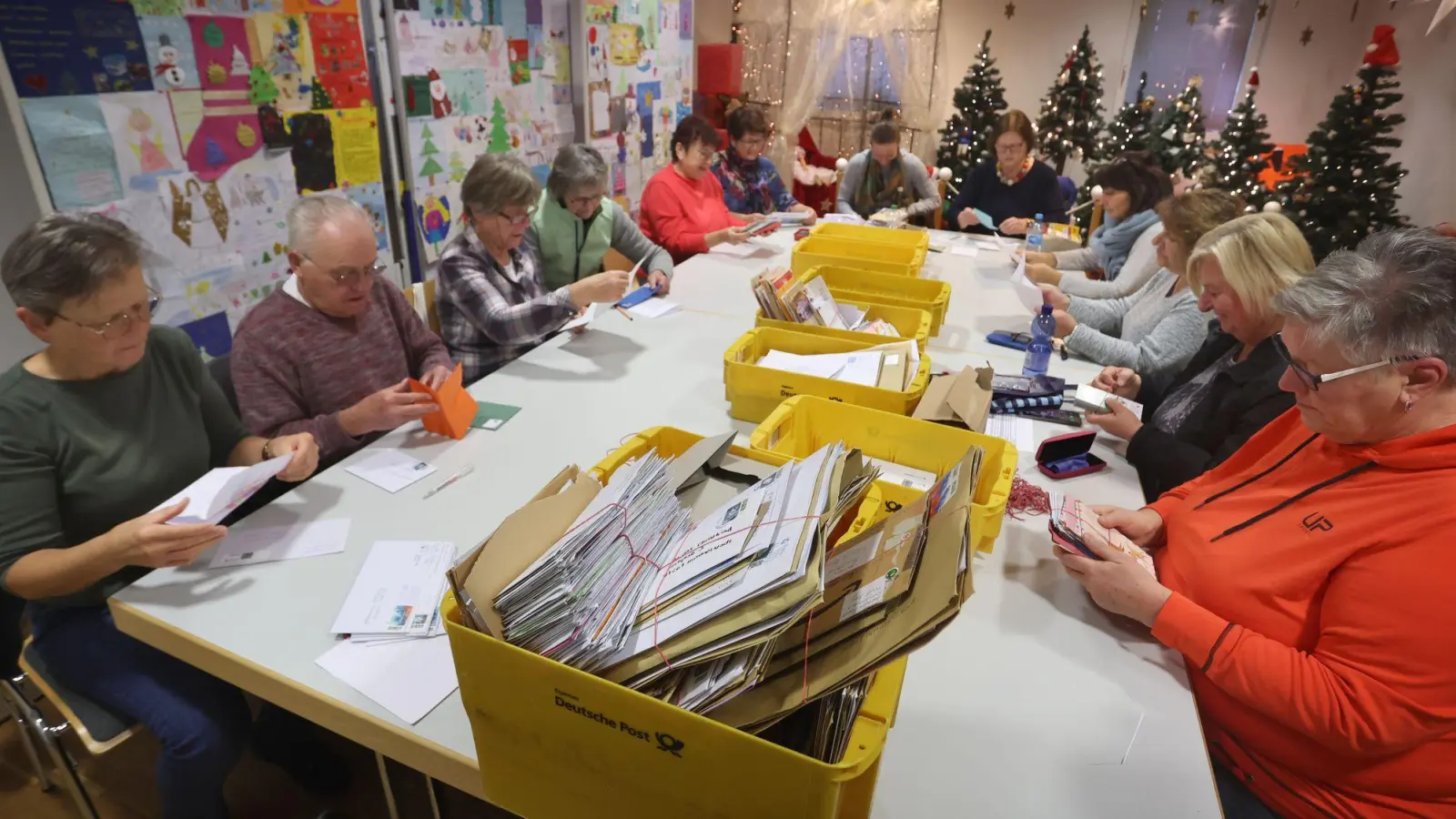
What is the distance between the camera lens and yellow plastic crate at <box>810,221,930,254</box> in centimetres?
332

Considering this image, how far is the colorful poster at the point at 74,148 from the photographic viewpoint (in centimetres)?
224

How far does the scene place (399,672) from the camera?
3.73 feet

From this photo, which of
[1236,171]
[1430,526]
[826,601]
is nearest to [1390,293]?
[1430,526]

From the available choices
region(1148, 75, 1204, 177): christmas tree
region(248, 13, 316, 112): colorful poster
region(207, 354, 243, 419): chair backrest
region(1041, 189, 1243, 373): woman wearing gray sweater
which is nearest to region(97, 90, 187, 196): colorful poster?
region(248, 13, 316, 112): colorful poster

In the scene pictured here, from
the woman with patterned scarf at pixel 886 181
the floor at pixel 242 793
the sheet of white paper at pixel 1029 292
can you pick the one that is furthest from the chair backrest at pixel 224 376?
the woman with patterned scarf at pixel 886 181

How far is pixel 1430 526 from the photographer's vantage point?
1032 mm

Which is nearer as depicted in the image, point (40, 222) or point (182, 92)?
point (40, 222)

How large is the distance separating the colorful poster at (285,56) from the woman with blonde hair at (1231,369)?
3113 mm

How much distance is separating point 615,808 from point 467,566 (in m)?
0.35

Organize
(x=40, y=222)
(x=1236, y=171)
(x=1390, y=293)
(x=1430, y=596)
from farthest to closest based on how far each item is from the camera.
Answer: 1. (x=1236, y=171)
2. (x=40, y=222)
3. (x=1390, y=293)
4. (x=1430, y=596)

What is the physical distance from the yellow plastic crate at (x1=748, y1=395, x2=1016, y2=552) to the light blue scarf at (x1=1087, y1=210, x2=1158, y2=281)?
2246 millimetres

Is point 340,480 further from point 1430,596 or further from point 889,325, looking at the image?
point 1430,596

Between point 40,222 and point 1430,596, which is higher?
point 40,222

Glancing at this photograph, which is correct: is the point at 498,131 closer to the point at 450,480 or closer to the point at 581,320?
the point at 581,320
